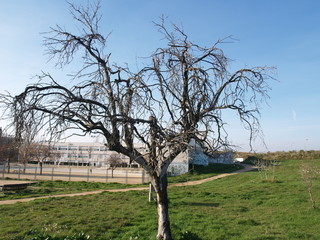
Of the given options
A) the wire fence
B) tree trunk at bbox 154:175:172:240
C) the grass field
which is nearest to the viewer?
tree trunk at bbox 154:175:172:240

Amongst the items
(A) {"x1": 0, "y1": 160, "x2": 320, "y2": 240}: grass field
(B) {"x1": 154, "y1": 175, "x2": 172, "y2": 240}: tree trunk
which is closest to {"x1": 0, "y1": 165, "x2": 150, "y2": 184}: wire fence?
(A) {"x1": 0, "y1": 160, "x2": 320, "y2": 240}: grass field

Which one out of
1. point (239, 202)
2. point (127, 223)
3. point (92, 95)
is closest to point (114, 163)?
point (239, 202)

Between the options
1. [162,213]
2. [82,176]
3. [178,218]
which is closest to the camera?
[162,213]

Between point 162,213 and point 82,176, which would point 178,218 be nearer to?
point 162,213

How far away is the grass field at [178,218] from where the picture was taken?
7727mm

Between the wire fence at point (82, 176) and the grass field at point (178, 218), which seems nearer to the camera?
the grass field at point (178, 218)

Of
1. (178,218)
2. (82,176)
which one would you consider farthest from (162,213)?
(82,176)

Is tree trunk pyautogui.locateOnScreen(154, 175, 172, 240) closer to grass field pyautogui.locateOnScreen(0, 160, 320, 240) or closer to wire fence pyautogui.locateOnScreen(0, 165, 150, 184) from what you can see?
grass field pyautogui.locateOnScreen(0, 160, 320, 240)

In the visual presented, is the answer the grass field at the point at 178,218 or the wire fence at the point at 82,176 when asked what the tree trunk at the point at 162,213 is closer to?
the grass field at the point at 178,218

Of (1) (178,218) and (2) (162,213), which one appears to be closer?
(2) (162,213)

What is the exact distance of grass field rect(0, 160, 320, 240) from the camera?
773 centimetres

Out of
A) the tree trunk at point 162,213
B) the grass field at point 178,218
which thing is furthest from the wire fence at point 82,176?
the tree trunk at point 162,213

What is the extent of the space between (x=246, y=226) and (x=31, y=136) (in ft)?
23.0

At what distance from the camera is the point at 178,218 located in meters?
9.57
